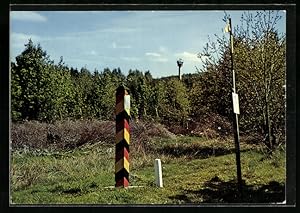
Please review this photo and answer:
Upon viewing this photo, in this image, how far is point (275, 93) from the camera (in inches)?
191

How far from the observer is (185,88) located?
4.90 m

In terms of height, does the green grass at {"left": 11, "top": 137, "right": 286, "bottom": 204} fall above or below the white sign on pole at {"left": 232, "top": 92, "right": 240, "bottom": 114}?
below

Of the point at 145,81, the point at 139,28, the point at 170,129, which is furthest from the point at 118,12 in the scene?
the point at 170,129

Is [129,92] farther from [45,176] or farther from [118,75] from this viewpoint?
[45,176]

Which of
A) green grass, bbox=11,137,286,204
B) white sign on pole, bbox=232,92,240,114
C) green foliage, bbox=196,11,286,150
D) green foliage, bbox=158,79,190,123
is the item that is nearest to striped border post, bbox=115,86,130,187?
green grass, bbox=11,137,286,204

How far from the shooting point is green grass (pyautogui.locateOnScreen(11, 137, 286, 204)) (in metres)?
4.82

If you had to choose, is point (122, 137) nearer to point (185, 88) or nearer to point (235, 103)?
point (185, 88)

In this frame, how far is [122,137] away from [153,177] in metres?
0.40

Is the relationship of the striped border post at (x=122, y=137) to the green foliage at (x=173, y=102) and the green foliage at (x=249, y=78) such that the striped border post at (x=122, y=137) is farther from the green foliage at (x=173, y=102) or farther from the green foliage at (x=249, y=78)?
the green foliage at (x=249, y=78)

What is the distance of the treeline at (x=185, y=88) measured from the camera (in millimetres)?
4859

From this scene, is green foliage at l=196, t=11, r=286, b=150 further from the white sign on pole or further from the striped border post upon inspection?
the striped border post

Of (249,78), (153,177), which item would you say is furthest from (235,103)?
(153,177)

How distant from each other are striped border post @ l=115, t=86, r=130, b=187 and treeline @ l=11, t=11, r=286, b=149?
5cm
